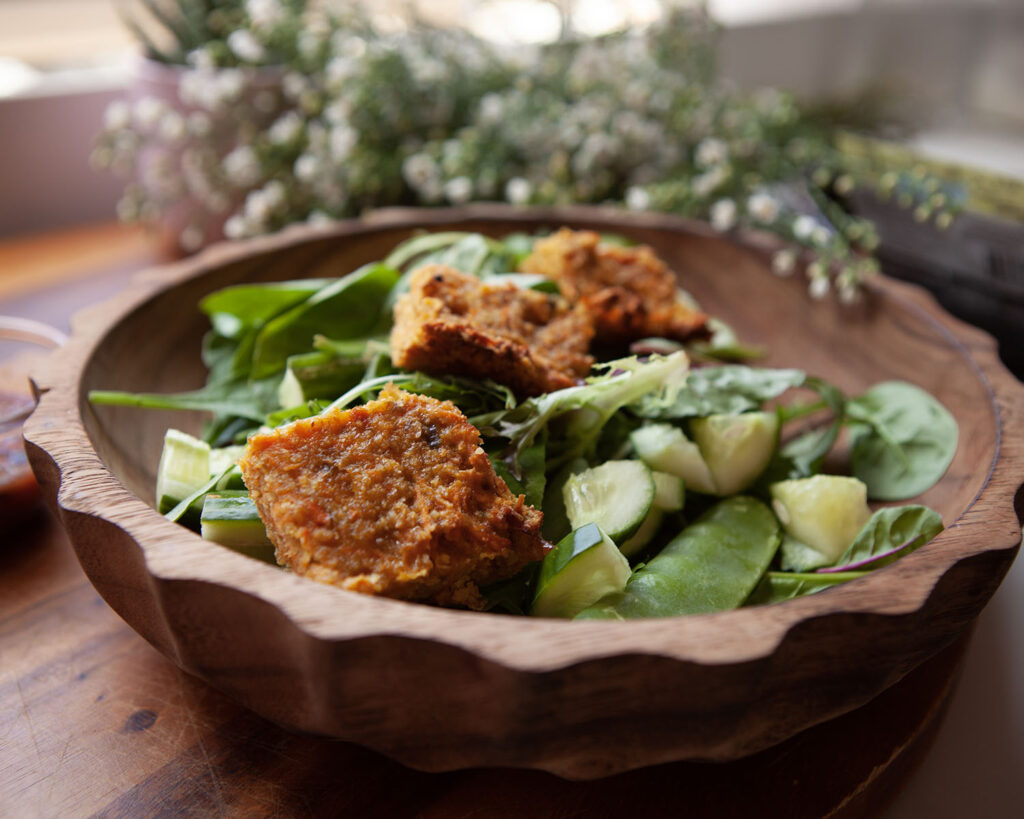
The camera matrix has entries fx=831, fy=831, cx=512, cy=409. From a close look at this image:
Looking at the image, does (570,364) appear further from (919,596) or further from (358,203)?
(358,203)

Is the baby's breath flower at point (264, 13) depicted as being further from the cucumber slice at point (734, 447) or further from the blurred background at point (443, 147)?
the cucumber slice at point (734, 447)

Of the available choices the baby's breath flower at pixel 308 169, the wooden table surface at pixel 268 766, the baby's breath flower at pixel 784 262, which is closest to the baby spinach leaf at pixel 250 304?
the wooden table surface at pixel 268 766

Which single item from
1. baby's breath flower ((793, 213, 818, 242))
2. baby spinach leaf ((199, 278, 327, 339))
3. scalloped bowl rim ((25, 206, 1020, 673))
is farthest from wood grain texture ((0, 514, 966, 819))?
baby's breath flower ((793, 213, 818, 242))

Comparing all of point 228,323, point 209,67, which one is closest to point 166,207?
point 209,67

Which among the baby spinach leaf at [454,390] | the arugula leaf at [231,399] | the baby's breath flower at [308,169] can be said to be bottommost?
the arugula leaf at [231,399]

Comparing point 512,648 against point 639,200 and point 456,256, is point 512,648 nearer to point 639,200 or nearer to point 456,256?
point 456,256

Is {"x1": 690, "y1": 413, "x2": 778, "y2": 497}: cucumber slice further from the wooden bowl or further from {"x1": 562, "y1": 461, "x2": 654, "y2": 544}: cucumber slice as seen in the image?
the wooden bowl

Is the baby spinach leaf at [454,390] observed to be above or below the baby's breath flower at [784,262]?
above

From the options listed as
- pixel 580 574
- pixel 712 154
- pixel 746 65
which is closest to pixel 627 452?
pixel 580 574
